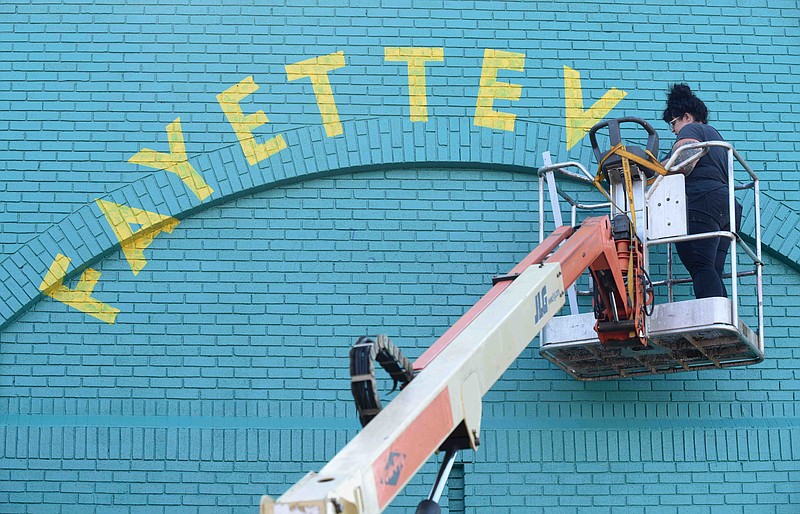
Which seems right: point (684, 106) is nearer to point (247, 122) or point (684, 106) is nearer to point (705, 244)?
point (705, 244)

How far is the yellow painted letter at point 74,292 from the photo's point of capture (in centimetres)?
958

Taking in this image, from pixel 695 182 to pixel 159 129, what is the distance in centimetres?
439

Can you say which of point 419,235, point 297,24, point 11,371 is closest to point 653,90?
point 419,235

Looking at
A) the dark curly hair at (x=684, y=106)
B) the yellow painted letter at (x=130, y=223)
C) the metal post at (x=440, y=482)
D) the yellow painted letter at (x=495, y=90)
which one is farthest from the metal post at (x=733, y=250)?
the yellow painted letter at (x=130, y=223)

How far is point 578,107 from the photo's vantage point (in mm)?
10133

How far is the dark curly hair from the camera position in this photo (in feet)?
31.1

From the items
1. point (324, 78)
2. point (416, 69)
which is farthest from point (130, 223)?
point (416, 69)

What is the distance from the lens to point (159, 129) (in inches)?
389

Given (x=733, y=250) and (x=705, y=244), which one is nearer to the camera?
(x=733, y=250)

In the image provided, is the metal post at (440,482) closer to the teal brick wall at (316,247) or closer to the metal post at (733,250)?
the metal post at (733,250)

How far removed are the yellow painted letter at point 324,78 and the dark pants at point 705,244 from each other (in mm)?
3029

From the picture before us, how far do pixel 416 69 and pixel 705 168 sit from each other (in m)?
2.61

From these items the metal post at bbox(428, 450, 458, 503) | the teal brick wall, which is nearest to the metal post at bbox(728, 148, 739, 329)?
the teal brick wall

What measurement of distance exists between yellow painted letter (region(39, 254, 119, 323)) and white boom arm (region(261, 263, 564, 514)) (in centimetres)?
407
